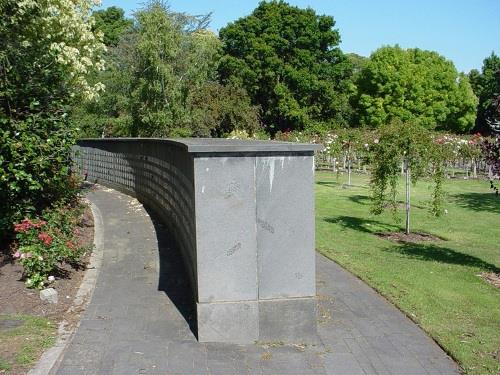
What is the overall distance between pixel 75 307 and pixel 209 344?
1.76 metres

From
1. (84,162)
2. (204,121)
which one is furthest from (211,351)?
(204,121)

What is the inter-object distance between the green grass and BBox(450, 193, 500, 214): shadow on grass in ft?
48.9

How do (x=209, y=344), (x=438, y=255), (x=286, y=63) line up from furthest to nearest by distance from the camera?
1. (x=286, y=63)
2. (x=438, y=255)
3. (x=209, y=344)

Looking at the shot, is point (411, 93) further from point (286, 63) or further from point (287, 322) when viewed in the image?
point (287, 322)

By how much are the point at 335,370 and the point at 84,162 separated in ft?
57.0

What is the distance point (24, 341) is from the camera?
196 inches

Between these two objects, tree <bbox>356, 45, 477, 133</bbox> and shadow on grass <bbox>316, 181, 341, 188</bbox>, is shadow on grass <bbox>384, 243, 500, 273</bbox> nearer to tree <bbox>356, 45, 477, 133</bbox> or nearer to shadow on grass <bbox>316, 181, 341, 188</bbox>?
shadow on grass <bbox>316, 181, 341, 188</bbox>

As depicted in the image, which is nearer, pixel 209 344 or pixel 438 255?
pixel 209 344

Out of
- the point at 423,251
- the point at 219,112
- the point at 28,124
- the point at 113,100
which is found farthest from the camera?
the point at 113,100

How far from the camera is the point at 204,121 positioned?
26.9 metres

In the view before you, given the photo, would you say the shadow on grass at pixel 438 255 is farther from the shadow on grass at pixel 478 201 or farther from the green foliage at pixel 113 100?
the green foliage at pixel 113 100

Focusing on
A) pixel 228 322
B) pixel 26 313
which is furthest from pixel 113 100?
pixel 228 322

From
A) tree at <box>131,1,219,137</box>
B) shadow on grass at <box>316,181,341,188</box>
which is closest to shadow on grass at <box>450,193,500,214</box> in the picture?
shadow on grass at <box>316,181,341,188</box>

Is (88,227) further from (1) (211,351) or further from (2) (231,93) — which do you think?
(2) (231,93)
